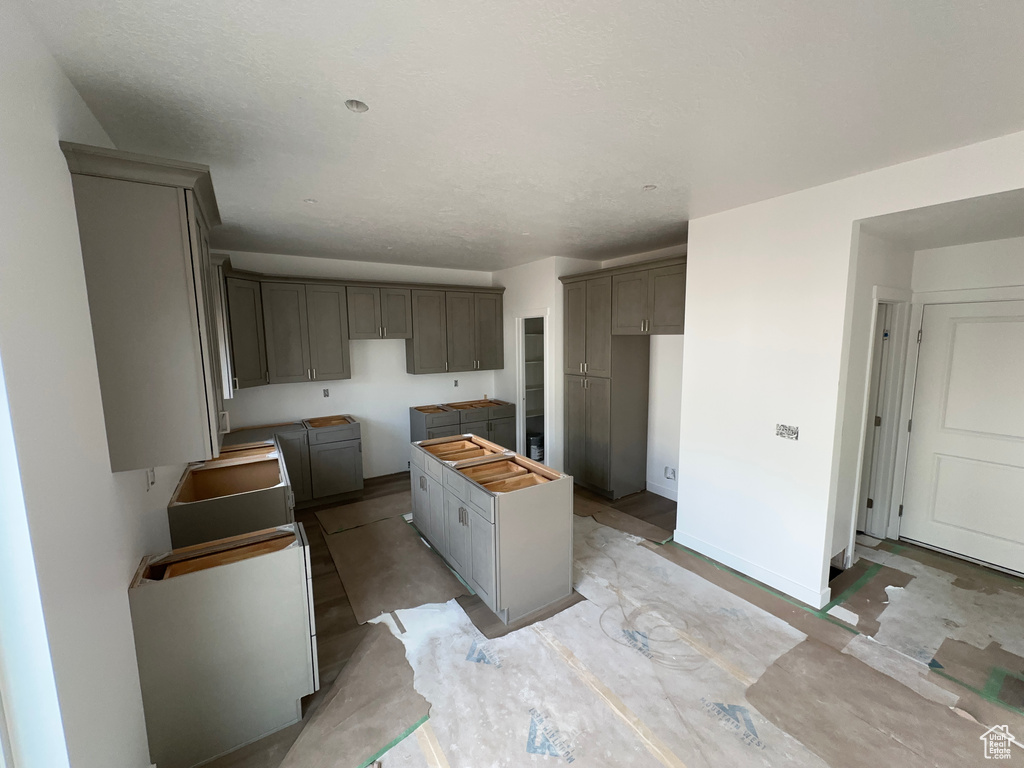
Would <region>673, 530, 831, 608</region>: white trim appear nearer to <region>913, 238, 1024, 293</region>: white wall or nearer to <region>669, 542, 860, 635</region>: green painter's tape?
<region>669, 542, 860, 635</region>: green painter's tape

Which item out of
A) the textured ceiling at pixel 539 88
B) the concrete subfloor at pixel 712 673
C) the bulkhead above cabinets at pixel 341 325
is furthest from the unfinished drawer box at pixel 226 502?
the textured ceiling at pixel 539 88

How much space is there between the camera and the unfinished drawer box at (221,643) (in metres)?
1.71

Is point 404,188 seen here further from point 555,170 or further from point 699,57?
point 699,57

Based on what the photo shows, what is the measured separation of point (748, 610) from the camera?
2.74 meters

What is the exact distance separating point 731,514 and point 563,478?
142cm

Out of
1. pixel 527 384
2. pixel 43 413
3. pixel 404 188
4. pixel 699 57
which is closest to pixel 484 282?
pixel 527 384

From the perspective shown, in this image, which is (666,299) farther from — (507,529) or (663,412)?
(507,529)

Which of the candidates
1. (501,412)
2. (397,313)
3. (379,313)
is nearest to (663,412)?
(501,412)

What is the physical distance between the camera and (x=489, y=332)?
5574 mm

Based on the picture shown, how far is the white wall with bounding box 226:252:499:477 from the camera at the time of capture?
4.54 metres

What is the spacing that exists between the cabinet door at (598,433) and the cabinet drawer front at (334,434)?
2.55m

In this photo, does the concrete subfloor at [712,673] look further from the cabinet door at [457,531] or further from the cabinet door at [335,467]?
the cabinet door at [335,467]

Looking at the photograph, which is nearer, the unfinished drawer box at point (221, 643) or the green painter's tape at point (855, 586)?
the unfinished drawer box at point (221, 643)

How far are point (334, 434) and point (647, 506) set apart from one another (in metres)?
3.39
